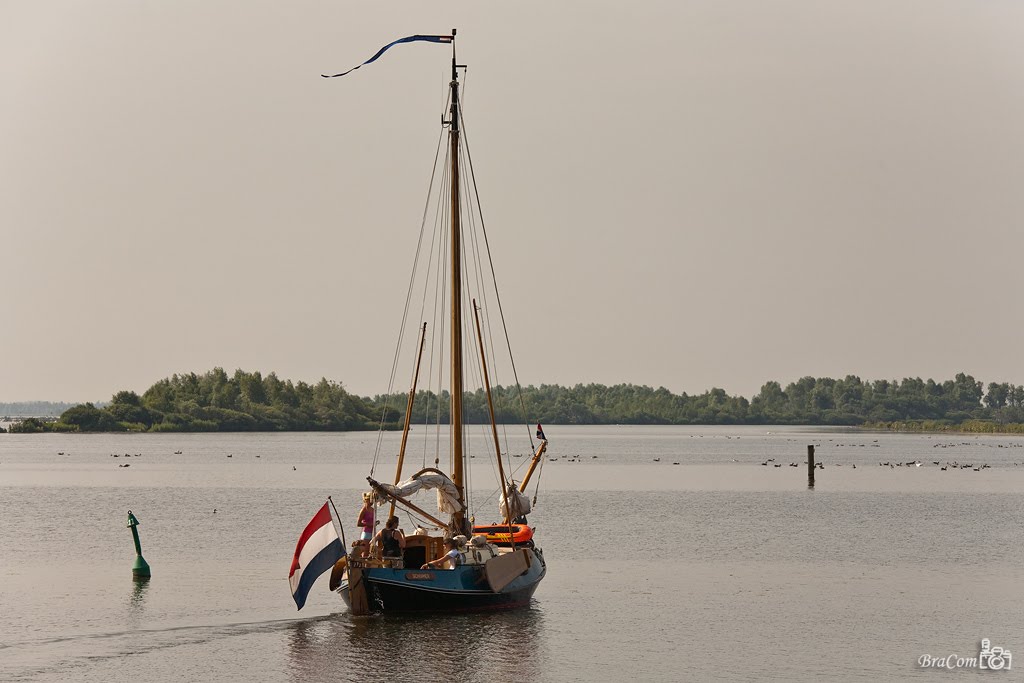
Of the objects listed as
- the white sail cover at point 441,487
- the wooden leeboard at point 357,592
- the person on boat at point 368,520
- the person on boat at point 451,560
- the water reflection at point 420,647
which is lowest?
the water reflection at point 420,647

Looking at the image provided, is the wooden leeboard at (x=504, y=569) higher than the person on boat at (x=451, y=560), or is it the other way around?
the person on boat at (x=451, y=560)

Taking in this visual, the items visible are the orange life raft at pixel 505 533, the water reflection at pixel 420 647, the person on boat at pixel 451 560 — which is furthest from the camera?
the orange life raft at pixel 505 533

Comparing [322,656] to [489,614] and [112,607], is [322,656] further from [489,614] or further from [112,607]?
[112,607]

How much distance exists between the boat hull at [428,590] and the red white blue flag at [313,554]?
1.30 meters

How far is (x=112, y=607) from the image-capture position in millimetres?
46344

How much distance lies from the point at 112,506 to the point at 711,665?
62.4 meters

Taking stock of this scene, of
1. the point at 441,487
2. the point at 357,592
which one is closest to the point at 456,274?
the point at 441,487

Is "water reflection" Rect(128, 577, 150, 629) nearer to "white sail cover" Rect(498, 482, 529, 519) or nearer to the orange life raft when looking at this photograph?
the orange life raft

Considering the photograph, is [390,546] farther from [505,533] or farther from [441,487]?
[505,533]

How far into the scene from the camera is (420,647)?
39625 millimetres

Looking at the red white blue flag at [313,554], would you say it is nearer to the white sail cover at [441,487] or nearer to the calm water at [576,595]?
the calm water at [576,595]

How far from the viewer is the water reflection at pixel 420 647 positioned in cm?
3684

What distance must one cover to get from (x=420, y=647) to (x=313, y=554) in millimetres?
5412

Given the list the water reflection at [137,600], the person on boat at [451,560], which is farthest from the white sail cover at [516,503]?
the water reflection at [137,600]
